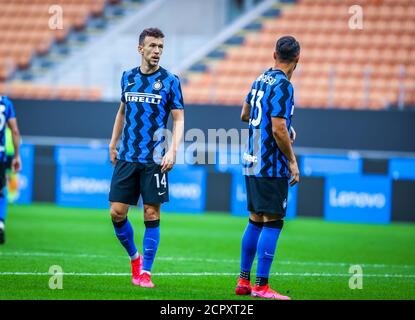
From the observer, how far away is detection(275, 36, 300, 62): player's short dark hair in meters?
7.56

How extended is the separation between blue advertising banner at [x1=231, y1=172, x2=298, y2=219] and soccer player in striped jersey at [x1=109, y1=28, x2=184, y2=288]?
10008mm

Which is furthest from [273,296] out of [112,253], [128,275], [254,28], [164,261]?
[254,28]

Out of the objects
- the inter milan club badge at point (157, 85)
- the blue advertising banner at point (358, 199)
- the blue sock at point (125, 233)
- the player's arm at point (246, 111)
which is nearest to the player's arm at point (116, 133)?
the inter milan club badge at point (157, 85)

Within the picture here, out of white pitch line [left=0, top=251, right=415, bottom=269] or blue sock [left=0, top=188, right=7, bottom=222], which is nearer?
white pitch line [left=0, top=251, right=415, bottom=269]

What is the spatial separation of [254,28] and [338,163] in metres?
6.38

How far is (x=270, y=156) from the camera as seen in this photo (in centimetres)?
765

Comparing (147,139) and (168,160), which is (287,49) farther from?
(147,139)

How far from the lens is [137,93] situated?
8.07 m

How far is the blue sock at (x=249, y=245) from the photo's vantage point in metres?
7.82

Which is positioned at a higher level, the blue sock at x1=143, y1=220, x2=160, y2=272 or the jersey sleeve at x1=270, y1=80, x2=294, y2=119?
the jersey sleeve at x1=270, y1=80, x2=294, y2=119

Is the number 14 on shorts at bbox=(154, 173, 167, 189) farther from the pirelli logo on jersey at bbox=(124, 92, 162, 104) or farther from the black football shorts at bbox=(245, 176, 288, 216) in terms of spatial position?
the black football shorts at bbox=(245, 176, 288, 216)

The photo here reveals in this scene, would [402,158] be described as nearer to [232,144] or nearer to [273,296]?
[232,144]

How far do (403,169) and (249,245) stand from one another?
34.1 feet

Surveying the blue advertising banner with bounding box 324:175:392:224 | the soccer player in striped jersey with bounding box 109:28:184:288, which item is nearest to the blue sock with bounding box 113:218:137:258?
the soccer player in striped jersey with bounding box 109:28:184:288
